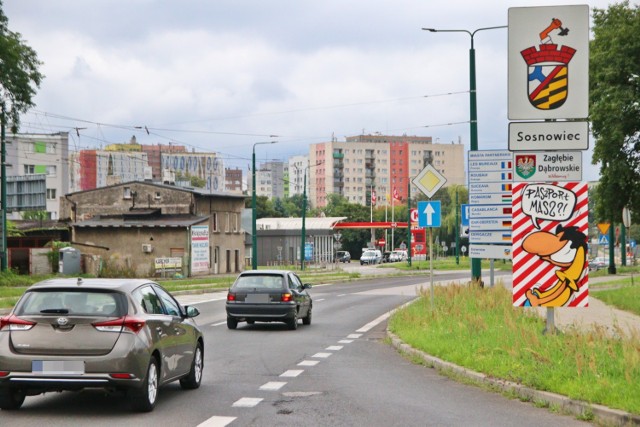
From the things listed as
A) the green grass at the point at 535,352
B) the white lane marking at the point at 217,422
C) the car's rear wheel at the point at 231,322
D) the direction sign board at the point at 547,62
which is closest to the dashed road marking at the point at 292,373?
the green grass at the point at 535,352

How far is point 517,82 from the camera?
15.6 metres

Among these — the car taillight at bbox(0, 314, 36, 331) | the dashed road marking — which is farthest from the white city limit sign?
the car taillight at bbox(0, 314, 36, 331)

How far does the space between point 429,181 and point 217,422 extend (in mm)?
14803

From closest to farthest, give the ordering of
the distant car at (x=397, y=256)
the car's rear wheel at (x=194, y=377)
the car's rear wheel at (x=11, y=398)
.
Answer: the car's rear wheel at (x=11, y=398)
the car's rear wheel at (x=194, y=377)
the distant car at (x=397, y=256)

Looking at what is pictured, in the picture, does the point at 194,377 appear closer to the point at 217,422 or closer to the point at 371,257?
the point at 217,422

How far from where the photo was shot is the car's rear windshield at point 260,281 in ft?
77.7

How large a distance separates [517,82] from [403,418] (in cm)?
731

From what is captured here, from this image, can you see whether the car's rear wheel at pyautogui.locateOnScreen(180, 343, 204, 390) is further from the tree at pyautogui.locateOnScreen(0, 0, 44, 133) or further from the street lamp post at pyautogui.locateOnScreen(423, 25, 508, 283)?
the tree at pyautogui.locateOnScreen(0, 0, 44, 133)

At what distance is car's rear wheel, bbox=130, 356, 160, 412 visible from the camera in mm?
10289

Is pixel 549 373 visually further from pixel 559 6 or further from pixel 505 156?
pixel 505 156

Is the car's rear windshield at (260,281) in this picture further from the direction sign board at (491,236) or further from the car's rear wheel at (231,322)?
the direction sign board at (491,236)

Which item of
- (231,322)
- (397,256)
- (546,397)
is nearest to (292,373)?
(546,397)

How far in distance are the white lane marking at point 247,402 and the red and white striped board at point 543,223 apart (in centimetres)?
576

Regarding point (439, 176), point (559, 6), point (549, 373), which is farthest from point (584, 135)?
point (439, 176)
